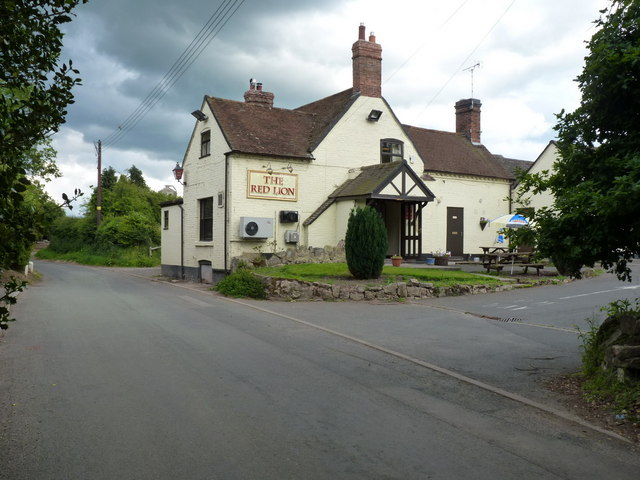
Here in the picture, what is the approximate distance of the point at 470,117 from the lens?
102 feet

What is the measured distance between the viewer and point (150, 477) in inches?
158

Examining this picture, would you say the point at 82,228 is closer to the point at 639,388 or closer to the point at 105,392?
the point at 105,392

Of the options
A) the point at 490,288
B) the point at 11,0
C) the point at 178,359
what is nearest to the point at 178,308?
the point at 178,359

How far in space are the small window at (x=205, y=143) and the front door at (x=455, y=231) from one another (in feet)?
39.2

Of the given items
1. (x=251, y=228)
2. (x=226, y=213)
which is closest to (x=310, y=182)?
(x=251, y=228)

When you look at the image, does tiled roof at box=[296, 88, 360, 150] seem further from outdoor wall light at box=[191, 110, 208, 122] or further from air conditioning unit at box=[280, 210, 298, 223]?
outdoor wall light at box=[191, 110, 208, 122]

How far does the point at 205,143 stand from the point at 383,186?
805 centimetres

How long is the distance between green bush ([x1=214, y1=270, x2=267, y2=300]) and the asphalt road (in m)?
5.40

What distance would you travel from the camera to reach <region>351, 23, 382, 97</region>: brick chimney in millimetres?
23562

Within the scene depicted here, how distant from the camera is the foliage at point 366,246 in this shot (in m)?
16.5

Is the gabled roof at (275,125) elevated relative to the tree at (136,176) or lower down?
lower down

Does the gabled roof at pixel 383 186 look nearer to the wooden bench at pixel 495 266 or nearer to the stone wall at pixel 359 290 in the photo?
the wooden bench at pixel 495 266

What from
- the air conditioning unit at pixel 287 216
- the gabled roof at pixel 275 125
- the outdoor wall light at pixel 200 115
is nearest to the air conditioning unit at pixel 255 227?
the air conditioning unit at pixel 287 216

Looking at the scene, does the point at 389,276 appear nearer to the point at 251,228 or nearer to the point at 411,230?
the point at 251,228
